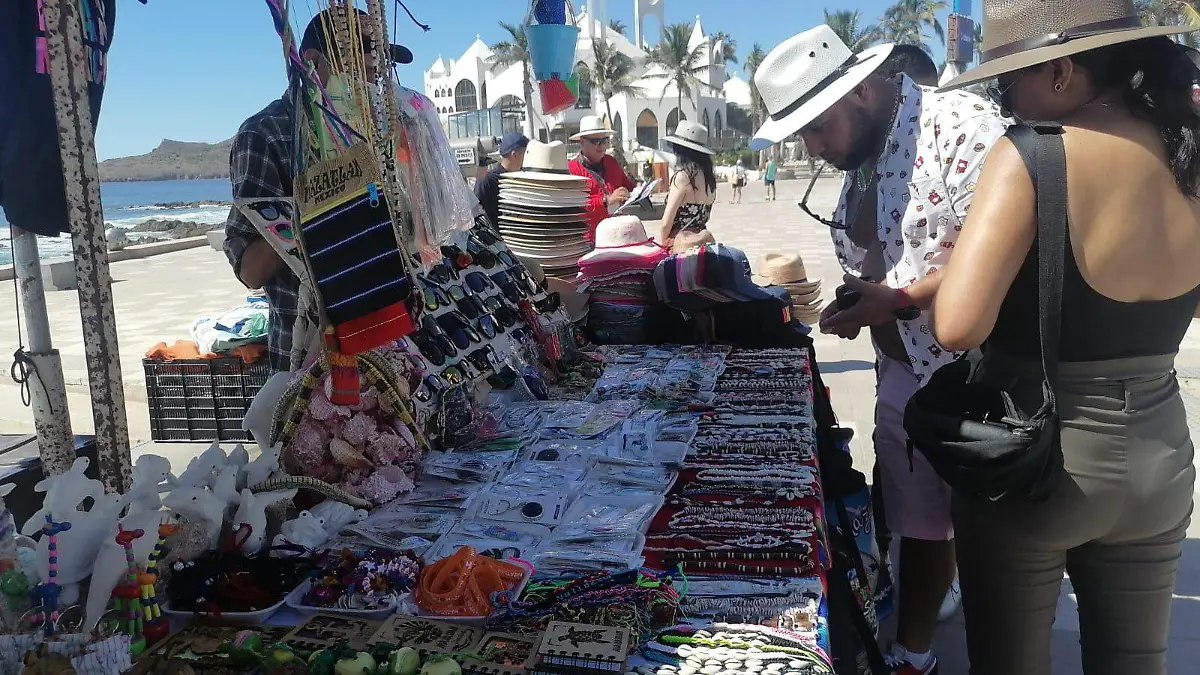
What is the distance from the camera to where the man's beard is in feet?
7.14

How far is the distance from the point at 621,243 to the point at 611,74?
53.9 metres

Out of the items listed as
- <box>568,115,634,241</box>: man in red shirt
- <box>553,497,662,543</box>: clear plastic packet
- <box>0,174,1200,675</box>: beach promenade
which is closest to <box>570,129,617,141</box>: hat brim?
<box>568,115,634,241</box>: man in red shirt

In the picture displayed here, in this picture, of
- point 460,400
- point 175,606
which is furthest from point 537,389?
point 175,606

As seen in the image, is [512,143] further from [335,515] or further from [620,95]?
[620,95]

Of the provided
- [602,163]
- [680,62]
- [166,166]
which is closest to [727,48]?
[680,62]

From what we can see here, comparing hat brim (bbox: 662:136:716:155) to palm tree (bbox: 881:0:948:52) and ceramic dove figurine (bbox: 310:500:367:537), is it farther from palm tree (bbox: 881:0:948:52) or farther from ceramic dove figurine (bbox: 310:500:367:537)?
palm tree (bbox: 881:0:948:52)

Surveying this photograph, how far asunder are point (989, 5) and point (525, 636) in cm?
145

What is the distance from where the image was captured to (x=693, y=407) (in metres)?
2.74

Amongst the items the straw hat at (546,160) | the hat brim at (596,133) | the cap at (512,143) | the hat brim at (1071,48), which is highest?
the hat brim at (596,133)

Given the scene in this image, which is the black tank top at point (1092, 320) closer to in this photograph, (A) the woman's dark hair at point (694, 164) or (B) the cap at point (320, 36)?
(B) the cap at point (320, 36)

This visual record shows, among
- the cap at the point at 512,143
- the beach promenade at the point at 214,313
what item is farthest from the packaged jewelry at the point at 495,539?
the cap at the point at 512,143

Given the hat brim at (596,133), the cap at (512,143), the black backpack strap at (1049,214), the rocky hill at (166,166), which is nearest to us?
the black backpack strap at (1049,214)

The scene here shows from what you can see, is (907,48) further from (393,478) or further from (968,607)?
(393,478)

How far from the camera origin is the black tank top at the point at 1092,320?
1396 mm
